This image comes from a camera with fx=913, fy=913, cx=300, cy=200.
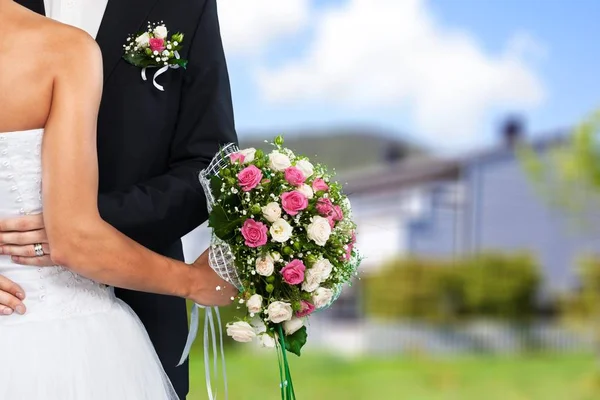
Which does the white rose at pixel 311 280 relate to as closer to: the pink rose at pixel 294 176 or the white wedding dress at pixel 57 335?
the pink rose at pixel 294 176

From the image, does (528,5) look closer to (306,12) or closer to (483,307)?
(306,12)

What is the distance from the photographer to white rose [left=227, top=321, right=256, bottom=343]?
74.5 inches

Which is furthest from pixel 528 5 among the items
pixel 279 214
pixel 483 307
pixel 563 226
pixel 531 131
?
pixel 279 214

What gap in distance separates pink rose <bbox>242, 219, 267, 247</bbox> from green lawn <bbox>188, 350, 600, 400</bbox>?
29.0ft

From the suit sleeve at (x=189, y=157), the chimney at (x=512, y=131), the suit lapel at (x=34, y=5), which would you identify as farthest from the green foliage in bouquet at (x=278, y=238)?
the chimney at (x=512, y=131)

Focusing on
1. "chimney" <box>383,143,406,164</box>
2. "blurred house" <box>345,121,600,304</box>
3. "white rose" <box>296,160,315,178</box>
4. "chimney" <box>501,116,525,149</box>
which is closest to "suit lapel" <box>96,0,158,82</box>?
"white rose" <box>296,160,315,178</box>

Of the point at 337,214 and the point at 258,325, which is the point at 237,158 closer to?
the point at 337,214

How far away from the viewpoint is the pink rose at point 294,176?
1.90 meters

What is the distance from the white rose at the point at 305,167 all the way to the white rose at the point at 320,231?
0.12 meters

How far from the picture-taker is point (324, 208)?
75.0 inches

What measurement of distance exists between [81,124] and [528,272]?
32.6 ft

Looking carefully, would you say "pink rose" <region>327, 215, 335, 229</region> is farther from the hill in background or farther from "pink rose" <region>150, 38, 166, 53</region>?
the hill in background

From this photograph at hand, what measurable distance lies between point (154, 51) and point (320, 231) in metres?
0.63

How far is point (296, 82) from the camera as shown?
453 inches
